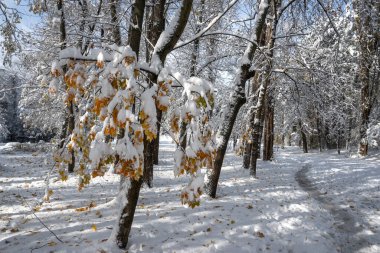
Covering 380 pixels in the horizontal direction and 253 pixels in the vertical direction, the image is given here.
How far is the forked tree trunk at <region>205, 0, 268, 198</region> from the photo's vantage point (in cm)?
752

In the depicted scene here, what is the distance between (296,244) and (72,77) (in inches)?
195

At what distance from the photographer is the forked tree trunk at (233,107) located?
24.7 feet

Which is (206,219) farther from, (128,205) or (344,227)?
(344,227)

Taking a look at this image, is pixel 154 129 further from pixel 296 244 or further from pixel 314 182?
pixel 314 182

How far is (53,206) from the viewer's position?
705 cm

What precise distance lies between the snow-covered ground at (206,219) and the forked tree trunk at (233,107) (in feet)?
1.96

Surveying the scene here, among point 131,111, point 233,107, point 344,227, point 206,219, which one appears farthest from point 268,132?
point 131,111

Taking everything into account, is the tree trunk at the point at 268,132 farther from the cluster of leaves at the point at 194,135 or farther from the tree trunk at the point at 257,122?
the cluster of leaves at the point at 194,135

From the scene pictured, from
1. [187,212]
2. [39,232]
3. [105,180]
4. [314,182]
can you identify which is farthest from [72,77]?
[314,182]

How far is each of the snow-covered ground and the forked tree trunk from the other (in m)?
0.60

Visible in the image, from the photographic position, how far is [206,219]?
626 centimetres

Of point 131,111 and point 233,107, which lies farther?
point 233,107

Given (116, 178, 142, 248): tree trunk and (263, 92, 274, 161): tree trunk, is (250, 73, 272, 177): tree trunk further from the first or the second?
(116, 178, 142, 248): tree trunk

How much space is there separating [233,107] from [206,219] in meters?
2.93
